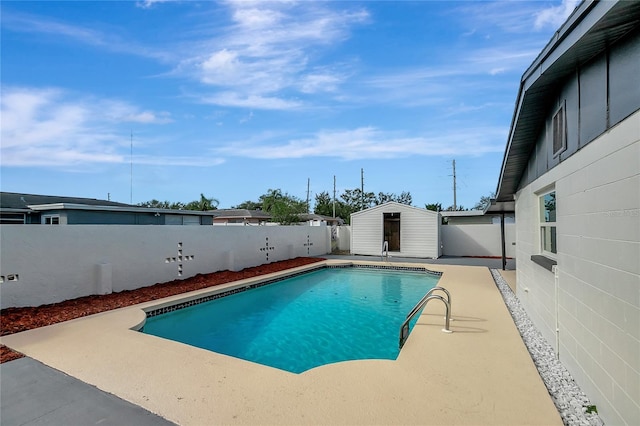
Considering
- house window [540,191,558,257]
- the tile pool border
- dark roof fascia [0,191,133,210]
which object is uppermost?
dark roof fascia [0,191,133,210]

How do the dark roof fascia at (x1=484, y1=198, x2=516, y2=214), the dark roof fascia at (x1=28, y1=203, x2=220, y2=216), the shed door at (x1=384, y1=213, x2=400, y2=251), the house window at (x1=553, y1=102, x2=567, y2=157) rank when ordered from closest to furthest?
the house window at (x1=553, y1=102, x2=567, y2=157) → the dark roof fascia at (x1=484, y1=198, x2=516, y2=214) → the dark roof fascia at (x1=28, y1=203, x2=220, y2=216) → the shed door at (x1=384, y1=213, x2=400, y2=251)

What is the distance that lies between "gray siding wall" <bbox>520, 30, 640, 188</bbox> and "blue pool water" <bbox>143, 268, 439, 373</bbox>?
4.22m

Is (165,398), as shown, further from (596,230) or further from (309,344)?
(596,230)

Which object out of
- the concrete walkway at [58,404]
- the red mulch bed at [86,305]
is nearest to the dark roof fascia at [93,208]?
the red mulch bed at [86,305]

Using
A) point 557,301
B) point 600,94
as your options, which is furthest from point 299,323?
point 600,94

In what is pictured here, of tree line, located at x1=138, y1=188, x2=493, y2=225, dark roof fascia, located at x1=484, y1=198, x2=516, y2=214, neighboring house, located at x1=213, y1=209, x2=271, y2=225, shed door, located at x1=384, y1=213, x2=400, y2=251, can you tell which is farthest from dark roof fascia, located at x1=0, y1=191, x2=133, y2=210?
tree line, located at x1=138, y1=188, x2=493, y2=225

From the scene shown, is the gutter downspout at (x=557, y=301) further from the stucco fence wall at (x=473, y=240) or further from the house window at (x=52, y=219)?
the house window at (x=52, y=219)

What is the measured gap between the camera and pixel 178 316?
7.55m

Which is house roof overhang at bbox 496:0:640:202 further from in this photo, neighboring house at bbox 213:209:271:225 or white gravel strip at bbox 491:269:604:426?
neighboring house at bbox 213:209:271:225

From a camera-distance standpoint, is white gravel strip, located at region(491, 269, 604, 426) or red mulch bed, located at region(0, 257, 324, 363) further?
red mulch bed, located at region(0, 257, 324, 363)

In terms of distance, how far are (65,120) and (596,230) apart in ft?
44.4

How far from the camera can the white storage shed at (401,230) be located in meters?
17.1

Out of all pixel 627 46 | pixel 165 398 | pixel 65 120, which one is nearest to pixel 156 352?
pixel 165 398

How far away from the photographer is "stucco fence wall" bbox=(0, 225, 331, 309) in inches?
252
